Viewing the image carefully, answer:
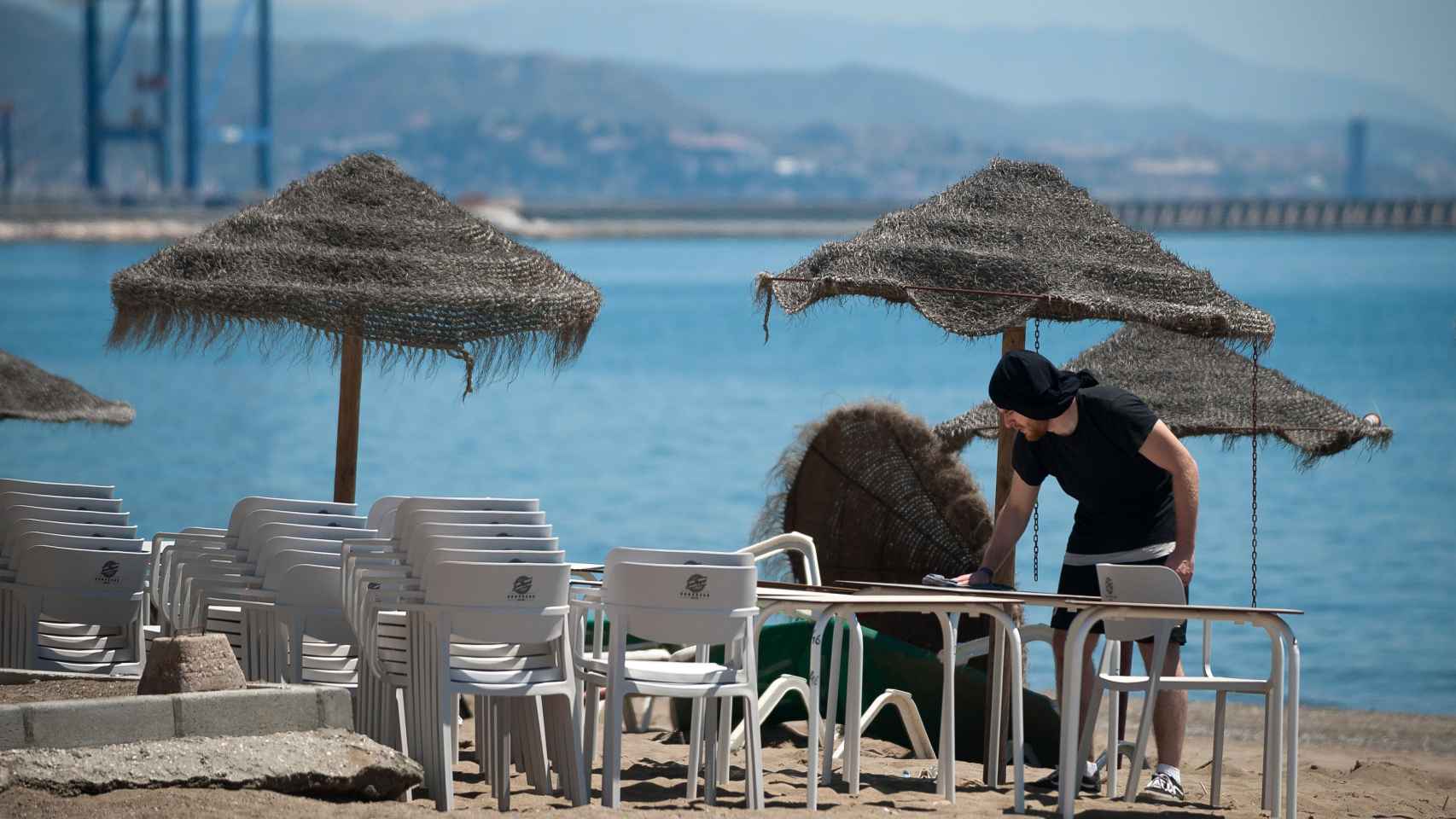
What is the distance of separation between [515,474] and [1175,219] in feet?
331

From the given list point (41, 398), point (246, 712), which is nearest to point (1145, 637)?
point (246, 712)

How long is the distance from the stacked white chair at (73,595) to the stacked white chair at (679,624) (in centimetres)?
195

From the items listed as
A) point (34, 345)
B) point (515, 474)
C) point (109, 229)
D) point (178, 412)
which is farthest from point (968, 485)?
point (109, 229)

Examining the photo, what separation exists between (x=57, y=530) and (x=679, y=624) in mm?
2584

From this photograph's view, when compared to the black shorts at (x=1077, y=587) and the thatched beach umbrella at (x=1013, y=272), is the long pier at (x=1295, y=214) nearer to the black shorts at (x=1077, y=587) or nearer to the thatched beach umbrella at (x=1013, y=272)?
the thatched beach umbrella at (x=1013, y=272)

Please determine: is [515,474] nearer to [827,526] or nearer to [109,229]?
[827,526]

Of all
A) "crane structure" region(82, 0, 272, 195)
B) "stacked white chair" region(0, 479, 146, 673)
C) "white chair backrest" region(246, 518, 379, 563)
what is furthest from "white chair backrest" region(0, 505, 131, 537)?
"crane structure" region(82, 0, 272, 195)

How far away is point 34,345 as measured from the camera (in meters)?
49.2

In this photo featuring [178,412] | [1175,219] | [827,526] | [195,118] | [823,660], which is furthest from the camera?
[1175,219]

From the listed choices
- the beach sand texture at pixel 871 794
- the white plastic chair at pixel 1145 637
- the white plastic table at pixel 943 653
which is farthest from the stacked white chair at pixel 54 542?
the white plastic chair at pixel 1145 637

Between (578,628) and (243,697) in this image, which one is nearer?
(243,697)

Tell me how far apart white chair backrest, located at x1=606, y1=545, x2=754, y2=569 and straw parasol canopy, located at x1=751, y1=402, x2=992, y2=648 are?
3.37 m

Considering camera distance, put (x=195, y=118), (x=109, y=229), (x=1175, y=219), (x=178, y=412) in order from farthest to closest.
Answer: (x=1175, y=219) → (x=195, y=118) → (x=109, y=229) → (x=178, y=412)

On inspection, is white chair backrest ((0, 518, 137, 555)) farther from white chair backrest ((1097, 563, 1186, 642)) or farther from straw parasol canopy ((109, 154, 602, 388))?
white chair backrest ((1097, 563, 1186, 642))
